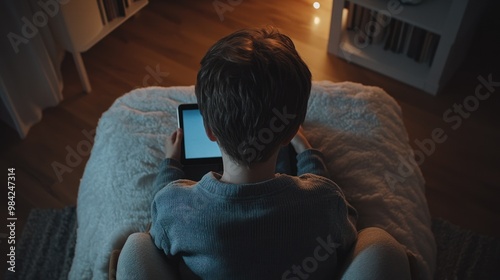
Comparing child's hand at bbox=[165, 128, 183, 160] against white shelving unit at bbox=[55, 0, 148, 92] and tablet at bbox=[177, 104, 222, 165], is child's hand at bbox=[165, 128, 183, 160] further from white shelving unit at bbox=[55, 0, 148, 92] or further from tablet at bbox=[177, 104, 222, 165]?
white shelving unit at bbox=[55, 0, 148, 92]

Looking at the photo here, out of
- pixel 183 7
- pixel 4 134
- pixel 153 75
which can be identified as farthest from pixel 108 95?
pixel 183 7

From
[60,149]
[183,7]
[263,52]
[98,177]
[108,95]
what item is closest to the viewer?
[263,52]

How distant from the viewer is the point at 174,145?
1155 mm

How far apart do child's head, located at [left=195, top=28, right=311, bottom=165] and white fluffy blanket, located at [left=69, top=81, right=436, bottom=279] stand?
1.25 ft

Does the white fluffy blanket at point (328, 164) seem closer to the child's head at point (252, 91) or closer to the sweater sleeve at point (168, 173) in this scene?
the sweater sleeve at point (168, 173)

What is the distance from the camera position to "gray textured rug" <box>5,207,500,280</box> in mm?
1483

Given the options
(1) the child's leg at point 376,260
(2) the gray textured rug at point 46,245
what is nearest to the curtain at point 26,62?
(2) the gray textured rug at point 46,245

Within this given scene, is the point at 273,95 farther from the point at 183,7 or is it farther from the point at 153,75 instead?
the point at 183,7

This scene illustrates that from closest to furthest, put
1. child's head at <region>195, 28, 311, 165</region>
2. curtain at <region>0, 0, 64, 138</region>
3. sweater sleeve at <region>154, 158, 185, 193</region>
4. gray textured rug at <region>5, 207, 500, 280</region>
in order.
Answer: child's head at <region>195, 28, 311, 165</region>, sweater sleeve at <region>154, 158, 185, 193</region>, gray textured rug at <region>5, 207, 500, 280</region>, curtain at <region>0, 0, 64, 138</region>

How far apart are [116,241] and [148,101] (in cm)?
41

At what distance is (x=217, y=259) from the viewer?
83cm

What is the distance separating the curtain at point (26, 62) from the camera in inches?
65.1

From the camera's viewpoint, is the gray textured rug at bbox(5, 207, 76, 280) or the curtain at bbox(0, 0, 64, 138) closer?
the gray textured rug at bbox(5, 207, 76, 280)

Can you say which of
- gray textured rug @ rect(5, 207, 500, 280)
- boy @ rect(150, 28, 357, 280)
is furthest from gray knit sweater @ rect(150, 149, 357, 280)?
gray textured rug @ rect(5, 207, 500, 280)
